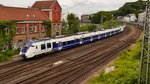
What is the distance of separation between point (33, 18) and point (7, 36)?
35.4 feet

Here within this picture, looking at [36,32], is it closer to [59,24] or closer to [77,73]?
[59,24]

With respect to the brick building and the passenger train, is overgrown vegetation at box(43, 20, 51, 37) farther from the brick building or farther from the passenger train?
the passenger train

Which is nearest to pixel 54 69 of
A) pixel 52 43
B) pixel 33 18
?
pixel 52 43

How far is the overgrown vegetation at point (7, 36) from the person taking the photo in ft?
112

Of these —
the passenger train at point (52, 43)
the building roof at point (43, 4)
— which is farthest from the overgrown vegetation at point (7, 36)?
the building roof at point (43, 4)

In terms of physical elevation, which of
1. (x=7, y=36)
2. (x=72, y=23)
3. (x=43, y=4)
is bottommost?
(x=7, y=36)

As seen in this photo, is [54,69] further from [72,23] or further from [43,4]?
[72,23]

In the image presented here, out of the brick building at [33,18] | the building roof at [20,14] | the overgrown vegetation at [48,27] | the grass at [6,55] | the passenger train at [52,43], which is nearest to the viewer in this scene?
the passenger train at [52,43]

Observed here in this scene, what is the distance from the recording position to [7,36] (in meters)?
36.2

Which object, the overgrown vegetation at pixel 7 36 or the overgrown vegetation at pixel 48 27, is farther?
the overgrown vegetation at pixel 48 27

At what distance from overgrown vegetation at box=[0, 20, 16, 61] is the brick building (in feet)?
6.22

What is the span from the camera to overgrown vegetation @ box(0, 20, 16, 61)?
34031 mm

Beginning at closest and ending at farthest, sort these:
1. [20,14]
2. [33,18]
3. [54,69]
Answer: [54,69], [20,14], [33,18]

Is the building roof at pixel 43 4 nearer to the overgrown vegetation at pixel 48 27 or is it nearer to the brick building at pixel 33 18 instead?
the brick building at pixel 33 18
